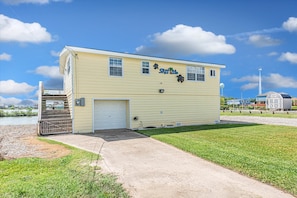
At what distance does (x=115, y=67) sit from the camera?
508 inches

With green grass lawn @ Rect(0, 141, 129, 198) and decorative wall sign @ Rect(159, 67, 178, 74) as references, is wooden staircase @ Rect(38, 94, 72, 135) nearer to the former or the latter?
green grass lawn @ Rect(0, 141, 129, 198)

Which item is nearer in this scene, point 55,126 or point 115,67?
point 55,126

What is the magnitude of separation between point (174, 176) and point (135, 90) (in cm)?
919

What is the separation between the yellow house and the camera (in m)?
11.9

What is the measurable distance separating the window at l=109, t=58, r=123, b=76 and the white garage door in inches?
69.6

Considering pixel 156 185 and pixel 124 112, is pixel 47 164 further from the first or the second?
pixel 124 112

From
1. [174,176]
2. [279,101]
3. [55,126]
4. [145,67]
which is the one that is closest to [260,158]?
[174,176]

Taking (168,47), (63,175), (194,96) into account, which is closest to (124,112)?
(194,96)

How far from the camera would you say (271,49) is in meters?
27.7

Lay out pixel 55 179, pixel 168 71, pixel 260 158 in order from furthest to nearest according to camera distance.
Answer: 1. pixel 168 71
2. pixel 260 158
3. pixel 55 179

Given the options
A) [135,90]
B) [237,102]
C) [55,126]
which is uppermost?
[135,90]

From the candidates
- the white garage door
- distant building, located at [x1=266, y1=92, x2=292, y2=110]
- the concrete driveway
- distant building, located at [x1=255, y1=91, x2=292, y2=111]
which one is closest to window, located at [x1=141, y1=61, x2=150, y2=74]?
the white garage door

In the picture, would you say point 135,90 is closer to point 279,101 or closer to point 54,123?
point 54,123

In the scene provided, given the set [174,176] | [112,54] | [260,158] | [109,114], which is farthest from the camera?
[109,114]
